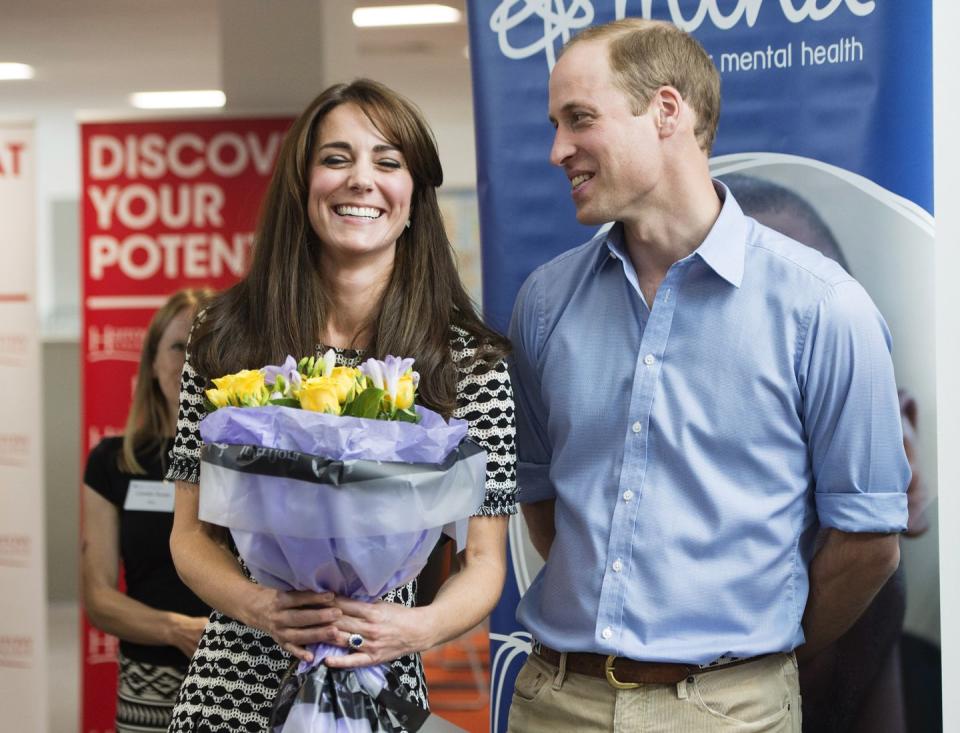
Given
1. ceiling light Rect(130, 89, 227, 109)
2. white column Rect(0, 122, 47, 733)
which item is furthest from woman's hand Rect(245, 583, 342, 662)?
ceiling light Rect(130, 89, 227, 109)

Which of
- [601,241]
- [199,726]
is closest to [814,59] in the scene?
[601,241]

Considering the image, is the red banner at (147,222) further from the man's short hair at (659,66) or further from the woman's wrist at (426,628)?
the woman's wrist at (426,628)

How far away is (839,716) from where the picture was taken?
232 centimetres

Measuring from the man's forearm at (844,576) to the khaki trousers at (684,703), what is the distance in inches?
3.7

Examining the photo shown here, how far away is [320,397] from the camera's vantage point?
59.2 inches

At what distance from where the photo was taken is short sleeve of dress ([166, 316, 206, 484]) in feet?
6.30

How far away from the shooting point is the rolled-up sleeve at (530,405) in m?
2.12

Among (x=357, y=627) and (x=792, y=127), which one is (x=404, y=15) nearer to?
(x=792, y=127)

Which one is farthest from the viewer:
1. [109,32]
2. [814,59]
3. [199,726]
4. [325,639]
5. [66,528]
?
[66,528]

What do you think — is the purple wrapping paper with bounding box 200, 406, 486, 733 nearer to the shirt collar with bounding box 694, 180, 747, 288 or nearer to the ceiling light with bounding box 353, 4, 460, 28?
the shirt collar with bounding box 694, 180, 747, 288

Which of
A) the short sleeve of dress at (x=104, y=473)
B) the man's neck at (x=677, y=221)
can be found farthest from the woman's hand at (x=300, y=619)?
the short sleeve of dress at (x=104, y=473)

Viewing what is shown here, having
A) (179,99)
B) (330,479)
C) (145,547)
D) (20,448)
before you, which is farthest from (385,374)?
(179,99)

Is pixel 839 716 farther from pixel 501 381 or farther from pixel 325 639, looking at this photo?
pixel 325 639

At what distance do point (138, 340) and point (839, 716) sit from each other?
11.2 feet
